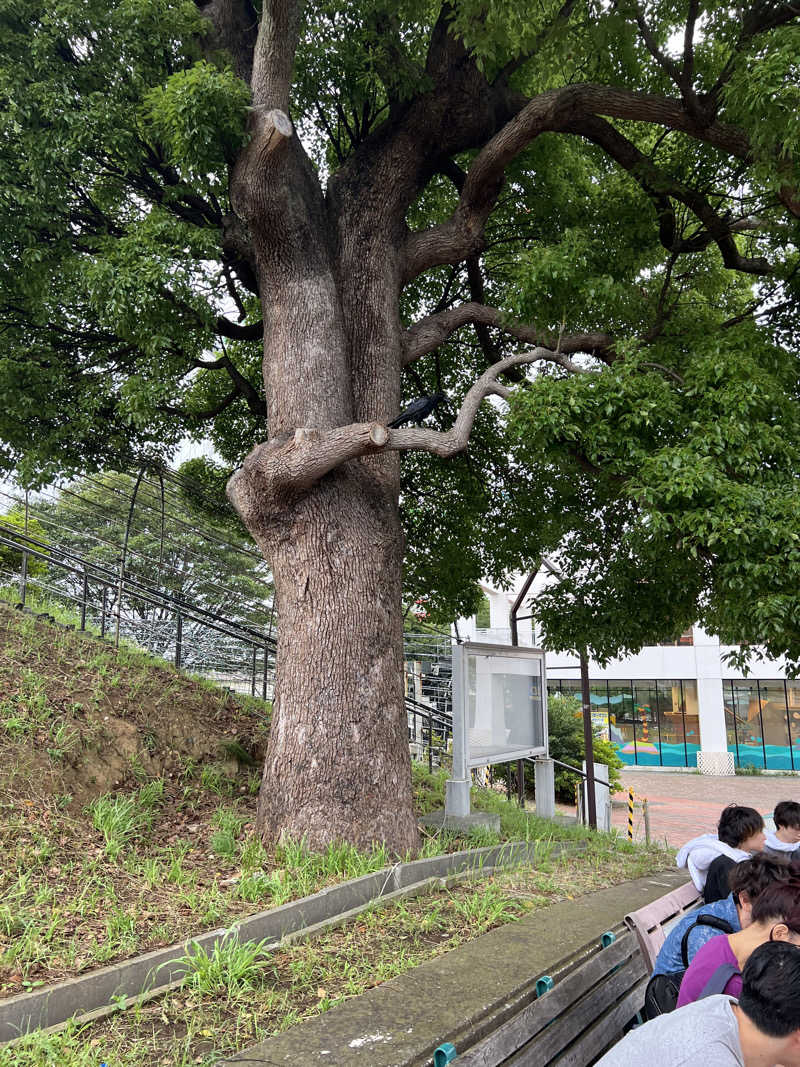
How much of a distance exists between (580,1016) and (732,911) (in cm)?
85

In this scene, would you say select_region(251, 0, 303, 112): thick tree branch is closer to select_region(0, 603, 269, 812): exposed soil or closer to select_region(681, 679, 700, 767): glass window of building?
select_region(0, 603, 269, 812): exposed soil

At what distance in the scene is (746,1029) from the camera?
2076 mm

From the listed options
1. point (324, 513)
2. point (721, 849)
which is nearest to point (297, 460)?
point (324, 513)

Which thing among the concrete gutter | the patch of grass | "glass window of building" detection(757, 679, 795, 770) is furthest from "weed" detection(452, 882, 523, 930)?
"glass window of building" detection(757, 679, 795, 770)

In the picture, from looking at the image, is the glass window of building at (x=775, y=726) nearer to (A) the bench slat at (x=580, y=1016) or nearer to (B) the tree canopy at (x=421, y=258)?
(B) the tree canopy at (x=421, y=258)

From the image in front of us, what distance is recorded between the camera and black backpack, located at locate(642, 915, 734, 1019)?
3.25m

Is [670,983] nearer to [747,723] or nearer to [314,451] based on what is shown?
[314,451]

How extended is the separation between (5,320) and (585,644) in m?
7.61

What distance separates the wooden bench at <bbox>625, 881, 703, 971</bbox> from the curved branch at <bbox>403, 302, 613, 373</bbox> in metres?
4.29

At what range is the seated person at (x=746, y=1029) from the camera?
2.01 meters

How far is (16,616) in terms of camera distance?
28.8ft

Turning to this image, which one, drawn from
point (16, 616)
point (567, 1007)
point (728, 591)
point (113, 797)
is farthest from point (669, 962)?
point (16, 616)

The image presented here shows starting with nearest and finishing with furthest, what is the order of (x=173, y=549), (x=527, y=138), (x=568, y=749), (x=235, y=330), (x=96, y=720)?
(x=96, y=720) → (x=527, y=138) → (x=235, y=330) → (x=568, y=749) → (x=173, y=549)

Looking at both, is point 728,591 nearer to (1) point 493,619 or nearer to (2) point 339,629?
(2) point 339,629
